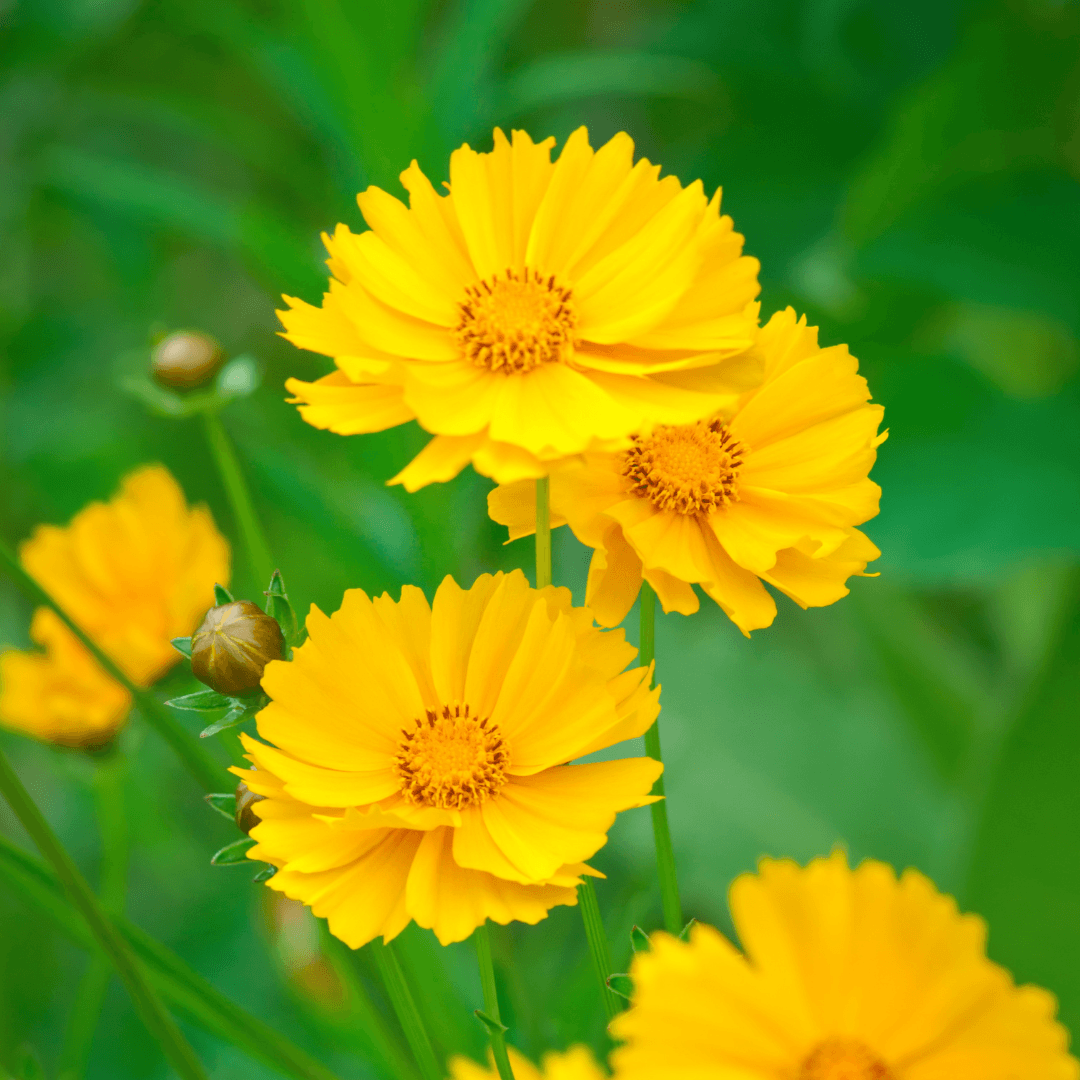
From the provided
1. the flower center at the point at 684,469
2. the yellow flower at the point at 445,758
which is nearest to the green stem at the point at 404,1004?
the yellow flower at the point at 445,758

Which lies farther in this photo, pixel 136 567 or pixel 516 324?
pixel 136 567

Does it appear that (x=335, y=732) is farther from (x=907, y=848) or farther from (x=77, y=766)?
(x=907, y=848)

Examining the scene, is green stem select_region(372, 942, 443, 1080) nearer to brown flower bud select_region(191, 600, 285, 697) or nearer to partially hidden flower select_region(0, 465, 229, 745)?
brown flower bud select_region(191, 600, 285, 697)

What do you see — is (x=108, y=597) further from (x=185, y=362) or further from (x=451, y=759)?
(x=451, y=759)

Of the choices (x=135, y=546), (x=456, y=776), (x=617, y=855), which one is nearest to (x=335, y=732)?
(x=456, y=776)

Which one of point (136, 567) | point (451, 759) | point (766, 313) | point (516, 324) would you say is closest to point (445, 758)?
point (451, 759)
